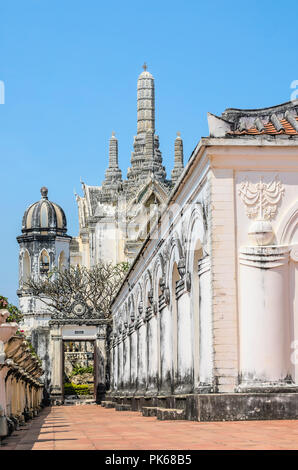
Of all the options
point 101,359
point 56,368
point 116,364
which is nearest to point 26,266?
point 56,368

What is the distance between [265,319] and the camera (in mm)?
13359

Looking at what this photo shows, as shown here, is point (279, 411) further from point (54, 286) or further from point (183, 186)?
point (54, 286)

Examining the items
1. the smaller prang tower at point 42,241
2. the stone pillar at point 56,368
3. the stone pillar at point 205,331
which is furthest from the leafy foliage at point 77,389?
the stone pillar at point 205,331

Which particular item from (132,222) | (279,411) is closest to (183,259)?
(279,411)

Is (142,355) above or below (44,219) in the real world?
below

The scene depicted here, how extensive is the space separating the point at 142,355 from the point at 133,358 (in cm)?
360

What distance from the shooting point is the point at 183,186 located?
16375mm

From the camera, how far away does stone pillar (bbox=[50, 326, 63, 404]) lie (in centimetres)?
4150

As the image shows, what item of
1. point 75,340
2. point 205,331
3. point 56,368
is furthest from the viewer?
point 75,340

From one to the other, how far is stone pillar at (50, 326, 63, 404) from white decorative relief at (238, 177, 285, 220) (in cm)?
2882

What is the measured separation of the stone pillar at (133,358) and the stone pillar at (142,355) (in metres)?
1.11

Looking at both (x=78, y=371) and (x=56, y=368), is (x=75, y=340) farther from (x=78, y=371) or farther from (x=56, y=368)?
(x=78, y=371)

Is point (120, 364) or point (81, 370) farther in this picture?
point (81, 370)

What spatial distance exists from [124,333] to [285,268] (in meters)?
19.9
